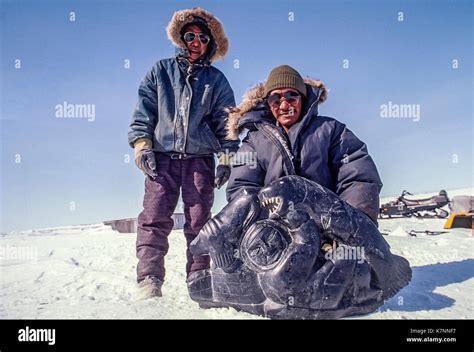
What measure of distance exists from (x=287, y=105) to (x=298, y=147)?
32cm

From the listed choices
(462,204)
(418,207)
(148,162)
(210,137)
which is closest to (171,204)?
(148,162)

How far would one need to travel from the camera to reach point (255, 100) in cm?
292

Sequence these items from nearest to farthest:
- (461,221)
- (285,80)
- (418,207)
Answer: (285,80) → (461,221) → (418,207)

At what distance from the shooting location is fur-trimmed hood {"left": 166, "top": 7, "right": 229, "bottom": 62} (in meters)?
3.28

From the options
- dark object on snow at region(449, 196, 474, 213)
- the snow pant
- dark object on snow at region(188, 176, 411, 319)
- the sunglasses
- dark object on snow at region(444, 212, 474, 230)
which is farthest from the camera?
dark object on snow at region(449, 196, 474, 213)

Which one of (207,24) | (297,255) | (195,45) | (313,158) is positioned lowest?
(297,255)

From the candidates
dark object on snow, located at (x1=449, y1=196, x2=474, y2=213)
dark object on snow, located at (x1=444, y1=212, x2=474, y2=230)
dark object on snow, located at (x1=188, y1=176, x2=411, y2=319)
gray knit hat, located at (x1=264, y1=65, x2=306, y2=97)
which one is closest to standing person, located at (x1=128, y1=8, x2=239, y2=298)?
gray knit hat, located at (x1=264, y1=65, x2=306, y2=97)

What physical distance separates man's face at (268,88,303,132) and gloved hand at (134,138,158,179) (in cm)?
97

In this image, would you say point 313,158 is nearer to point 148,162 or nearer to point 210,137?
point 210,137

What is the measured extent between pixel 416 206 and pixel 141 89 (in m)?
6.48

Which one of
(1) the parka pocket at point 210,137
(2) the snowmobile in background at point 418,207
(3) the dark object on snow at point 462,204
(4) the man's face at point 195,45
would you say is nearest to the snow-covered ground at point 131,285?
(1) the parka pocket at point 210,137

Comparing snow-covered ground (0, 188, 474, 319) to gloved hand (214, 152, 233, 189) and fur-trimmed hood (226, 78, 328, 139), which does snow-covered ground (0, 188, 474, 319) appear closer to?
gloved hand (214, 152, 233, 189)
